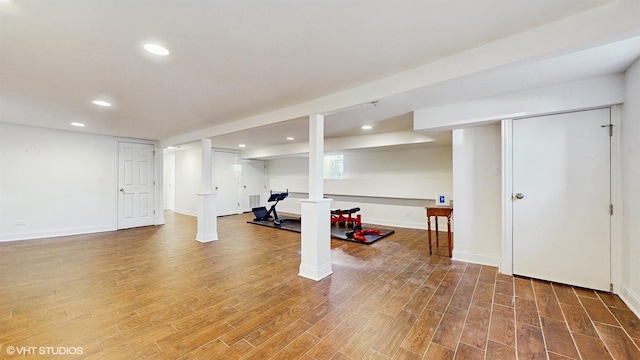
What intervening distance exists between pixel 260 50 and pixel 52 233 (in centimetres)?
645

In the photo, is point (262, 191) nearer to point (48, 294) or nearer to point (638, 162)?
point (48, 294)

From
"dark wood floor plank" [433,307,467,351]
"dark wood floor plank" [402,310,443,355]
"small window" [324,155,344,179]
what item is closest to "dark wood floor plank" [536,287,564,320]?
"dark wood floor plank" [433,307,467,351]

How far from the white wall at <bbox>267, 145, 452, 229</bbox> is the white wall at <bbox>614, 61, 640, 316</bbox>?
3.14 metres

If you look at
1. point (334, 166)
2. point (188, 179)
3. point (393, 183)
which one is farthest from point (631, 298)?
point (188, 179)

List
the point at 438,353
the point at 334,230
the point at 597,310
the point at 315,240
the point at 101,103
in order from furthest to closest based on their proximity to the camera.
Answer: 1. the point at 334,230
2. the point at 101,103
3. the point at 315,240
4. the point at 597,310
5. the point at 438,353

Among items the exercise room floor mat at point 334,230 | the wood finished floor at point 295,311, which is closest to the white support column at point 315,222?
the wood finished floor at point 295,311

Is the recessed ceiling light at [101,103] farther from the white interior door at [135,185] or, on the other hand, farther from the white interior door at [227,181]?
the white interior door at [227,181]

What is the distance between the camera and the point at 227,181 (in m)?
8.32

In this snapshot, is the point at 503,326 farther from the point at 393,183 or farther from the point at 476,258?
the point at 393,183

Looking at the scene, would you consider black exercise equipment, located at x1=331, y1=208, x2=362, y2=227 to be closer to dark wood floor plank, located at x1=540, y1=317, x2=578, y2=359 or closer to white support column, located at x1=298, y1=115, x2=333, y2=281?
white support column, located at x1=298, y1=115, x2=333, y2=281

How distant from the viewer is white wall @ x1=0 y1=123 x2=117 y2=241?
4754 millimetres

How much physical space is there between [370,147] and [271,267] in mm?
3517

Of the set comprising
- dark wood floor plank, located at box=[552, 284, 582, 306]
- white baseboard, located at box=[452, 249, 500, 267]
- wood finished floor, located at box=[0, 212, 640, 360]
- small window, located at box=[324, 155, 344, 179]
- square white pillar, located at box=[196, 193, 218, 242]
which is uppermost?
small window, located at box=[324, 155, 344, 179]

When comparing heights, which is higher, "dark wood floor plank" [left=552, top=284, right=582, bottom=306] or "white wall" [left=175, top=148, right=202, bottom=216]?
"white wall" [left=175, top=148, right=202, bottom=216]
